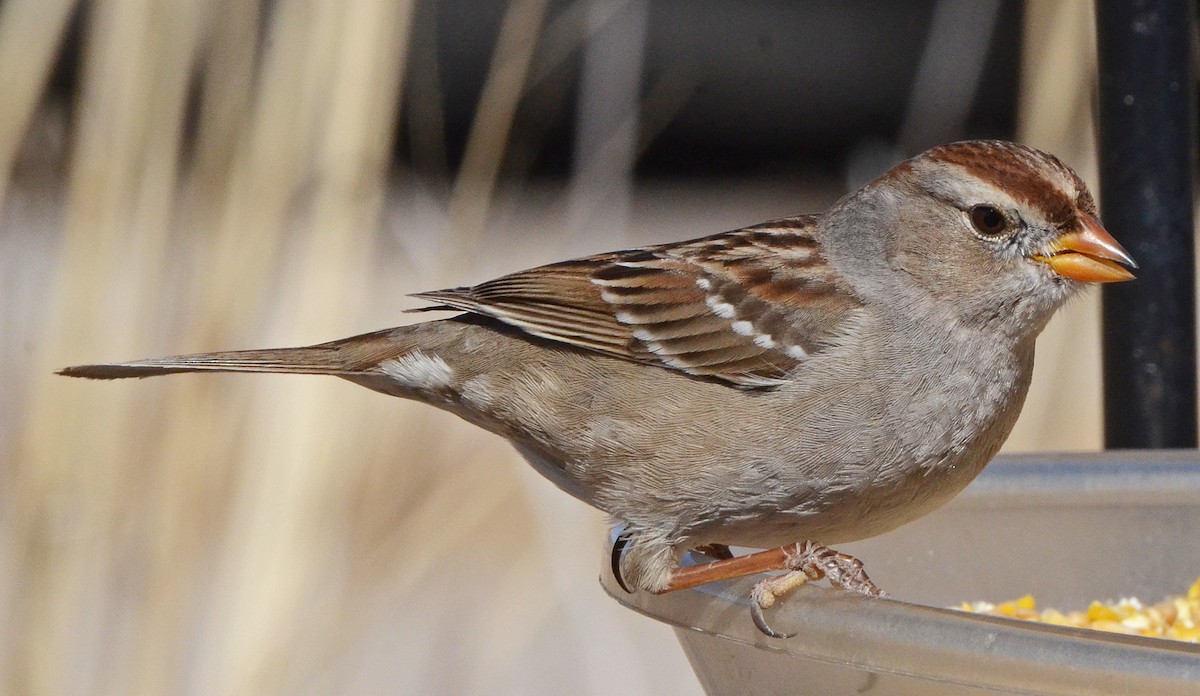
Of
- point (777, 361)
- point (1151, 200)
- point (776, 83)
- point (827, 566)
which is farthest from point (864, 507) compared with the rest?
point (776, 83)

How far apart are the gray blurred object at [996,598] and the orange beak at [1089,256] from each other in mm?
216

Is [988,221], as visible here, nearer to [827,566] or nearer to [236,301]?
[827,566]

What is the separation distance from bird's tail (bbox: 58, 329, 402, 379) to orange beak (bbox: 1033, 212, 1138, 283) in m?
0.92

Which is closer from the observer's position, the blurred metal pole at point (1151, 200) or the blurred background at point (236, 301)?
the blurred metal pole at point (1151, 200)

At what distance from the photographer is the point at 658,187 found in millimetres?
8180

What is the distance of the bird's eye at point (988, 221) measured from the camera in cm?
197

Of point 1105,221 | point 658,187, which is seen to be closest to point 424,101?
point 1105,221

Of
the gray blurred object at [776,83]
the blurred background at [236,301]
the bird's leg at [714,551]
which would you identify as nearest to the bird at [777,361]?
the bird's leg at [714,551]

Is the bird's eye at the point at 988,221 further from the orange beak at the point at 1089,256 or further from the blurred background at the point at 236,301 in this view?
the blurred background at the point at 236,301

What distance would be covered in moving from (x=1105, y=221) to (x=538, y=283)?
78 cm

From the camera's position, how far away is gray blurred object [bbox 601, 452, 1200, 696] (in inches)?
44.2

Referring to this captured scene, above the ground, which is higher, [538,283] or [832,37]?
[832,37]

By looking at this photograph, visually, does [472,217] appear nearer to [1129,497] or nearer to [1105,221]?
[1105,221]

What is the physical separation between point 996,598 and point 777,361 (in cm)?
41
